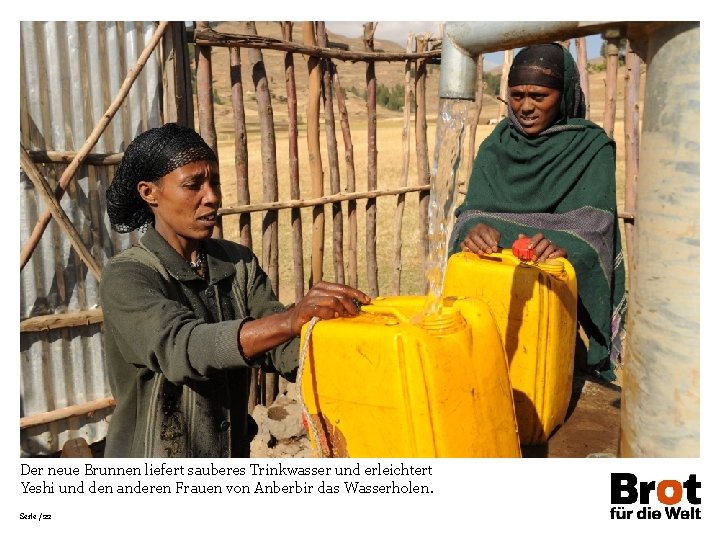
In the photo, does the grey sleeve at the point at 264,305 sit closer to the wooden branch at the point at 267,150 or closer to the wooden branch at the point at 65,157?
the wooden branch at the point at 65,157

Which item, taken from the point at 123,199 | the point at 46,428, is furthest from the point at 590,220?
the point at 46,428

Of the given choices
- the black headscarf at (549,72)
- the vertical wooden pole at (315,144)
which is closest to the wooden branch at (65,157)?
the vertical wooden pole at (315,144)

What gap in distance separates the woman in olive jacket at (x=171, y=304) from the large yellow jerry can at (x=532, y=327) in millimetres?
620

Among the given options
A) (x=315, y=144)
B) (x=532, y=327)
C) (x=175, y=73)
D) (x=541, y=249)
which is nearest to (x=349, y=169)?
(x=315, y=144)

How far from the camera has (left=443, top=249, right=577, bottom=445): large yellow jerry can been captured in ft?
6.17

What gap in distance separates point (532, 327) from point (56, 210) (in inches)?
107

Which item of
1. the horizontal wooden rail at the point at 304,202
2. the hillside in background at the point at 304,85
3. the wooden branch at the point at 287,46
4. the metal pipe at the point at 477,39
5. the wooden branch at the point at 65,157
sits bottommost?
the horizontal wooden rail at the point at 304,202

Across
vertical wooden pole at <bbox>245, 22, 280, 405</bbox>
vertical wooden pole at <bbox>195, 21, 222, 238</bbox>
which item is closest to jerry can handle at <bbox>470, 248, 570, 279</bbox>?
vertical wooden pole at <bbox>195, 21, 222, 238</bbox>

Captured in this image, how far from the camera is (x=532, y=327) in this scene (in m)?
1.88

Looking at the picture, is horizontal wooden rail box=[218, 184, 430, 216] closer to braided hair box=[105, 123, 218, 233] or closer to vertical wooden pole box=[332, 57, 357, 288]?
vertical wooden pole box=[332, 57, 357, 288]

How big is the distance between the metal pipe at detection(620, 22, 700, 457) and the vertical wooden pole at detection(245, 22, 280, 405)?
331 centimetres

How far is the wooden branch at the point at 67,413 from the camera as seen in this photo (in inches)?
151
